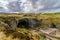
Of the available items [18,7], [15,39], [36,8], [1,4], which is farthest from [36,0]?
[15,39]

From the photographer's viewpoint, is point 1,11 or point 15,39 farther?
point 1,11

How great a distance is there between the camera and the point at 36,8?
125 inches

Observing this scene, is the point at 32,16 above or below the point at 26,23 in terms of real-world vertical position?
above

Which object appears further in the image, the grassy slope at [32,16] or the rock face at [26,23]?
the rock face at [26,23]

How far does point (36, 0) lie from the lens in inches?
127

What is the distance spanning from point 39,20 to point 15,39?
0.65m

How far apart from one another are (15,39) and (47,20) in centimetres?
79

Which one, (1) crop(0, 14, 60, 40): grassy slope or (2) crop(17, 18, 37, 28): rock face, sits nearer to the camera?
(1) crop(0, 14, 60, 40): grassy slope

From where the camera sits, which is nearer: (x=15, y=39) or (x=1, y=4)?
(x=15, y=39)

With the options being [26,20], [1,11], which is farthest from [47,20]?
[1,11]

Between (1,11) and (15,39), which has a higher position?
(1,11)

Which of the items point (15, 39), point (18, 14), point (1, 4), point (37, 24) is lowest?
point (15, 39)

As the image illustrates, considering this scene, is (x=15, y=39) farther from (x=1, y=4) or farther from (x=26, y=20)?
(x=1, y=4)

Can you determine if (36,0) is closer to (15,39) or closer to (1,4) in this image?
(1,4)
